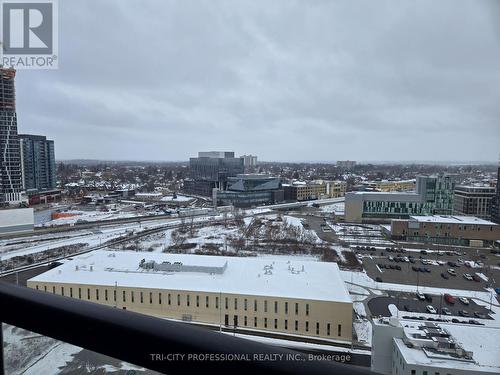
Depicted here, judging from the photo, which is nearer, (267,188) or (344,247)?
(344,247)

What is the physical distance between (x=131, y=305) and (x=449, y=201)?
34.1 feet

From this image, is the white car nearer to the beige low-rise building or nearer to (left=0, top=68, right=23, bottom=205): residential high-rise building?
the beige low-rise building

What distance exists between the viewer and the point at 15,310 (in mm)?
212

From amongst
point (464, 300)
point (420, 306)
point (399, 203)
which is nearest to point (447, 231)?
point (399, 203)

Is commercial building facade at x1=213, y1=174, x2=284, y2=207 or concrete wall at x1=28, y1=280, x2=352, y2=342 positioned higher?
commercial building facade at x1=213, y1=174, x2=284, y2=207

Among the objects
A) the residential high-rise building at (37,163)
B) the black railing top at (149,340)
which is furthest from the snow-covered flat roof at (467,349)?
the residential high-rise building at (37,163)

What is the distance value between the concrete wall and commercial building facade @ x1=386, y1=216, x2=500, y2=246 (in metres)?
5.54

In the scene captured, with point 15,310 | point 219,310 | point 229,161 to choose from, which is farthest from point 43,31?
point 229,161

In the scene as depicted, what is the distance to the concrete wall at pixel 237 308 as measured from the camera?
334 cm

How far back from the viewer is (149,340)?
177 millimetres

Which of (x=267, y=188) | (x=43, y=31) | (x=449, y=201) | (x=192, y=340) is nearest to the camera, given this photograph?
(x=192, y=340)

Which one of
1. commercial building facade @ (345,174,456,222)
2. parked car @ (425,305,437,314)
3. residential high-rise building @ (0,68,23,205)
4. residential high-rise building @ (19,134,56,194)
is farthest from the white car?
residential high-rise building @ (19,134,56,194)

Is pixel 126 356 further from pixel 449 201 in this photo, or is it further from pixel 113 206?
pixel 113 206

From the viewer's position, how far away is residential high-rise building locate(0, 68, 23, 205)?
32.8ft
